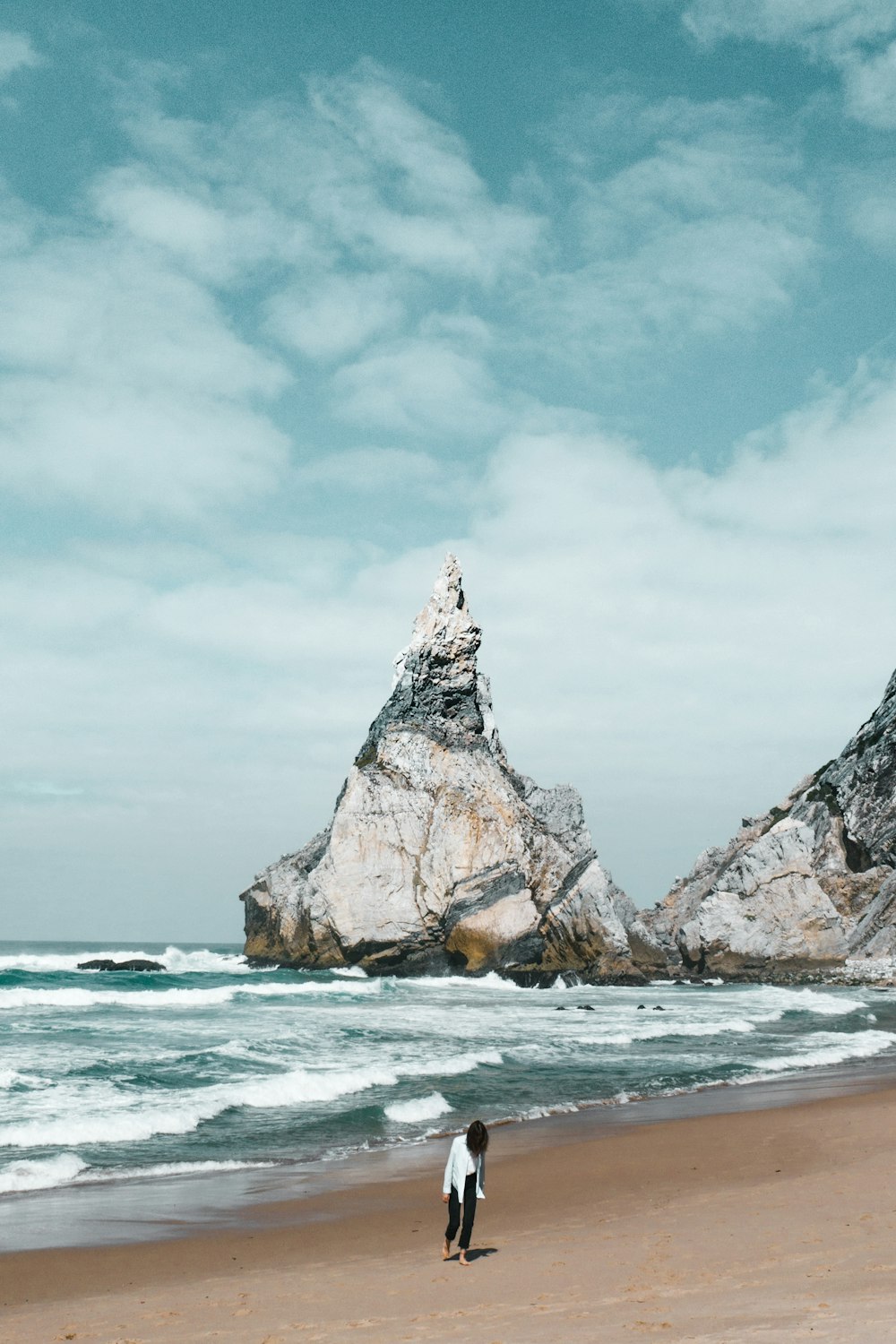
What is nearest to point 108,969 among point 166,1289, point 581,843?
point 581,843

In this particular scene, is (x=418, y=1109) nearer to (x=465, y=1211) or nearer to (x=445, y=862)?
(x=465, y=1211)

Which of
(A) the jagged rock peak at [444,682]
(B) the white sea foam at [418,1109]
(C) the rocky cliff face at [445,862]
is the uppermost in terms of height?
(A) the jagged rock peak at [444,682]

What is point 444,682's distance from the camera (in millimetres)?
75812

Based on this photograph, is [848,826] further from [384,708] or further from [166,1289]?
[166,1289]

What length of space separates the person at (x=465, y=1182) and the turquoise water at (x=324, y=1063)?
664cm

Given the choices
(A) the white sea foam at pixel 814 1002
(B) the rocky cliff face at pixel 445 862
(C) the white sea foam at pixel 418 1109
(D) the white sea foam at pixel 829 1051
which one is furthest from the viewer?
(B) the rocky cliff face at pixel 445 862

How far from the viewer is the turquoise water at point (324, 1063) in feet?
58.2

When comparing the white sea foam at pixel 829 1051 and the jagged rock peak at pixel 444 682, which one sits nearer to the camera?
the white sea foam at pixel 829 1051

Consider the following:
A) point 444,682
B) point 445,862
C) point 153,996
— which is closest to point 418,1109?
point 153,996

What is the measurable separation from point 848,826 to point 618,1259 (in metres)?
80.6

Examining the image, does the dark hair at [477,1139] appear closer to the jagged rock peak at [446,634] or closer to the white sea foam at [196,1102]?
the white sea foam at [196,1102]

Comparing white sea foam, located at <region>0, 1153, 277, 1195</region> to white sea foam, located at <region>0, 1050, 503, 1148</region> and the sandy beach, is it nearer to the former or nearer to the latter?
white sea foam, located at <region>0, 1050, 503, 1148</region>

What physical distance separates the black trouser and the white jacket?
41 millimetres

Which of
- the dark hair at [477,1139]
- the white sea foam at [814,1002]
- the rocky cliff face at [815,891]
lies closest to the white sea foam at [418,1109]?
the dark hair at [477,1139]
